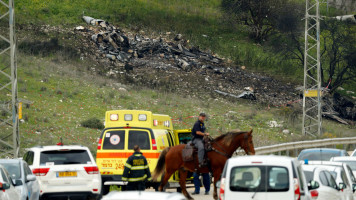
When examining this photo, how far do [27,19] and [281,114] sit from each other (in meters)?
25.8

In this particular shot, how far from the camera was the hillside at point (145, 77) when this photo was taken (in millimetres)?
44781

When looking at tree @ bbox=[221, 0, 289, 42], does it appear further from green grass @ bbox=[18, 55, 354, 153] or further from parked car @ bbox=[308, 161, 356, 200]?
parked car @ bbox=[308, 161, 356, 200]

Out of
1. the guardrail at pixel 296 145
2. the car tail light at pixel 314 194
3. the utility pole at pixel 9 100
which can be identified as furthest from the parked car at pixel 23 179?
the guardrail at pixel 296 145

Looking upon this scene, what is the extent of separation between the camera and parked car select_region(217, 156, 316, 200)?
A: 12.7m

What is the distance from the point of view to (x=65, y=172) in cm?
1770

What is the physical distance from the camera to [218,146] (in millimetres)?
19234

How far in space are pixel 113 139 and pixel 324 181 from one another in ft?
23.1

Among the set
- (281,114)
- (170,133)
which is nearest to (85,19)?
(281,114)

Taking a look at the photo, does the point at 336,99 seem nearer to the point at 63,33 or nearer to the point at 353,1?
the point at 63,33

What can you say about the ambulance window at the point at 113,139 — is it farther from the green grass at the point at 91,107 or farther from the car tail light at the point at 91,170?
the green grass at the point at 91,107

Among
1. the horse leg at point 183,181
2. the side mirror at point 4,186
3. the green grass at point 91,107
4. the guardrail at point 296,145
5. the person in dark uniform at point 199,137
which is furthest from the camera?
the green grass at point 91,107

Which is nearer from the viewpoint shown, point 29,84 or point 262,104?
point 29,84

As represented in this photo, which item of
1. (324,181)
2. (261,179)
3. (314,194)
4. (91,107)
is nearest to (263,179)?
(261,179)

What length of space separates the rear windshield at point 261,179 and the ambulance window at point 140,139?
24.8 feet
